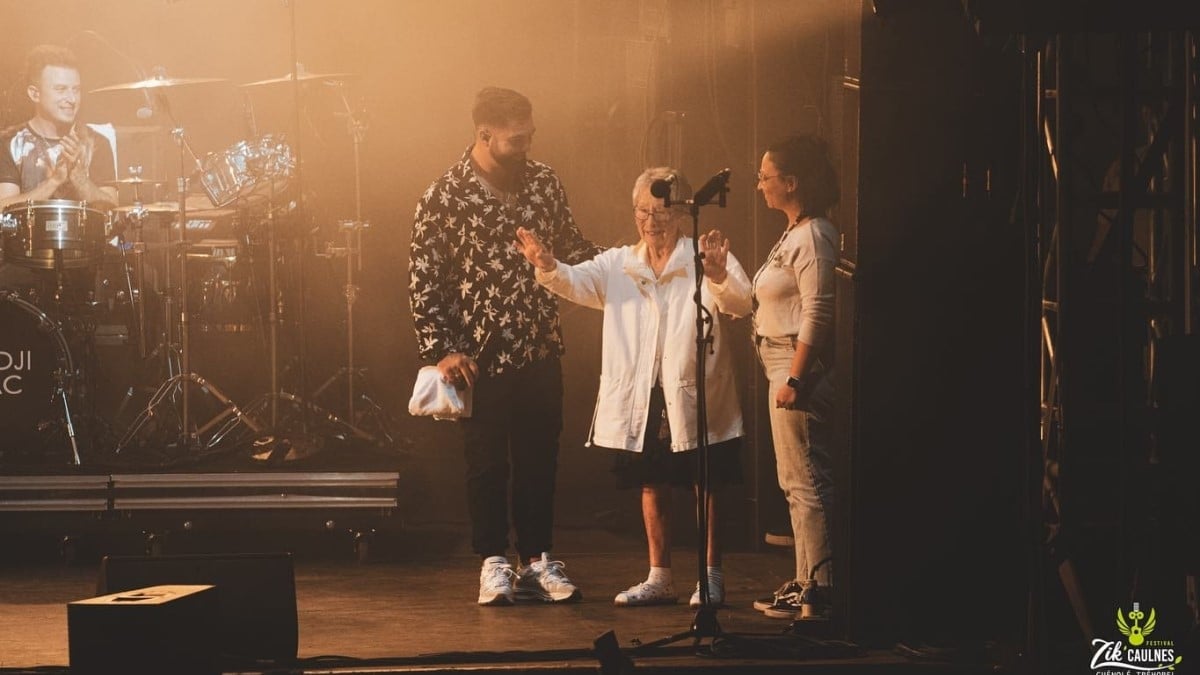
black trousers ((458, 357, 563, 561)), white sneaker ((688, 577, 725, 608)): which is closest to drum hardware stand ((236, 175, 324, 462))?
black trousers ((458, 357, 563, 561))

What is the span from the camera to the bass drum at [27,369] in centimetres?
963

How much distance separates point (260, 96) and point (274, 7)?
2.24 ft

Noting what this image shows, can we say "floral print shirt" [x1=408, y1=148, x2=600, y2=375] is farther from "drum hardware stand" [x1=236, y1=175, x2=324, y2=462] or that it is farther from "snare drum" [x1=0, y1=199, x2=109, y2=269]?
"snare drum" [x1=0, y1=199, x2=109, y2=269]

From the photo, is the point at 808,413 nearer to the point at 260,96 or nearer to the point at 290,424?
the point at 290,424

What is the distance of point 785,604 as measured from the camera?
22.7 ft

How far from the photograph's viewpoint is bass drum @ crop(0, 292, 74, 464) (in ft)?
31.6

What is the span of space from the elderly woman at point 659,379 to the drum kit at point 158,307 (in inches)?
95.5

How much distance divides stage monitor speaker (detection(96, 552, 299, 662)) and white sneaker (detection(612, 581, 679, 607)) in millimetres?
1801

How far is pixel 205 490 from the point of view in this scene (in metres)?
8.36

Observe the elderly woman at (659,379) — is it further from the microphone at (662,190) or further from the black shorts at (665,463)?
the microphone at (662,190)

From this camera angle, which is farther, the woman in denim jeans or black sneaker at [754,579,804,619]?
black sneaker at [754,579,804,619]

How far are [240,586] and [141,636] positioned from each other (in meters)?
0.60

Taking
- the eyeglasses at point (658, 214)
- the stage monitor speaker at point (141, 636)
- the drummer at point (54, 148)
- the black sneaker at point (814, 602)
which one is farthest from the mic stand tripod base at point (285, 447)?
the stage monitor speaker at point (141, 636)

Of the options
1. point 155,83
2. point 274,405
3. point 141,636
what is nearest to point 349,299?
point 274,405
